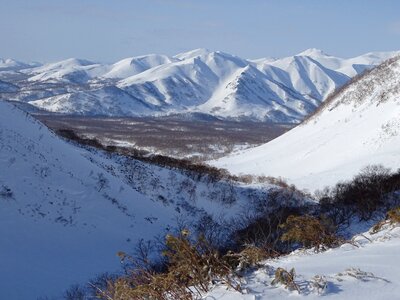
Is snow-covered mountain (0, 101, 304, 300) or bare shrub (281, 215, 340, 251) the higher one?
bare shrub (281, 215, 340, 251)

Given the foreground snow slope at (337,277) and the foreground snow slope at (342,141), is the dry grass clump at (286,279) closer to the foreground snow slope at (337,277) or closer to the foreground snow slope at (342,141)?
the foreground snow slope at (337,277)

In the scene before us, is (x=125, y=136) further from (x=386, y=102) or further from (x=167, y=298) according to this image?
(x=167, y=298)

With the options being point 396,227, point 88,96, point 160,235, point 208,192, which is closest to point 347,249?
point 396,227

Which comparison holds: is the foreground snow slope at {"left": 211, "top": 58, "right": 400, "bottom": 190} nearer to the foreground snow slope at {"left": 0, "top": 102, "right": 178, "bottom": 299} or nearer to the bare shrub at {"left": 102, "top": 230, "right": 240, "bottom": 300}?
the foreground snow slope at {"left": 0, "top": 102, "right": 178, "bottom": 299}

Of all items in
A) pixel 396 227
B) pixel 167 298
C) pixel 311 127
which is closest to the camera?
pixel 167 298

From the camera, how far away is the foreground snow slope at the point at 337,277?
2.95m

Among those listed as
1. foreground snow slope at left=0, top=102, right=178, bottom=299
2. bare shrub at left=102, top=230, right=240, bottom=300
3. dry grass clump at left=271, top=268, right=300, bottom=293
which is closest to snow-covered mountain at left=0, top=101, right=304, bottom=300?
foreground snow slope at left=0, top=102, right=178, bottom=299

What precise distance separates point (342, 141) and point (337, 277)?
3998 cm

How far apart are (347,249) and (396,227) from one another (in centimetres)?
80

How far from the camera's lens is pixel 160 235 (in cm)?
2084

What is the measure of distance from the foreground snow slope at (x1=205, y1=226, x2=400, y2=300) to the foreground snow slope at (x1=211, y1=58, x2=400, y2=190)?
28.3 m

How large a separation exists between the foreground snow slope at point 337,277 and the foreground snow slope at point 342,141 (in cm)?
2831

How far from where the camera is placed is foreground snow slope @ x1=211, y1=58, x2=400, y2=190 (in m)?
34.6

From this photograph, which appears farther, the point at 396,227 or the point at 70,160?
the point at 70,160
